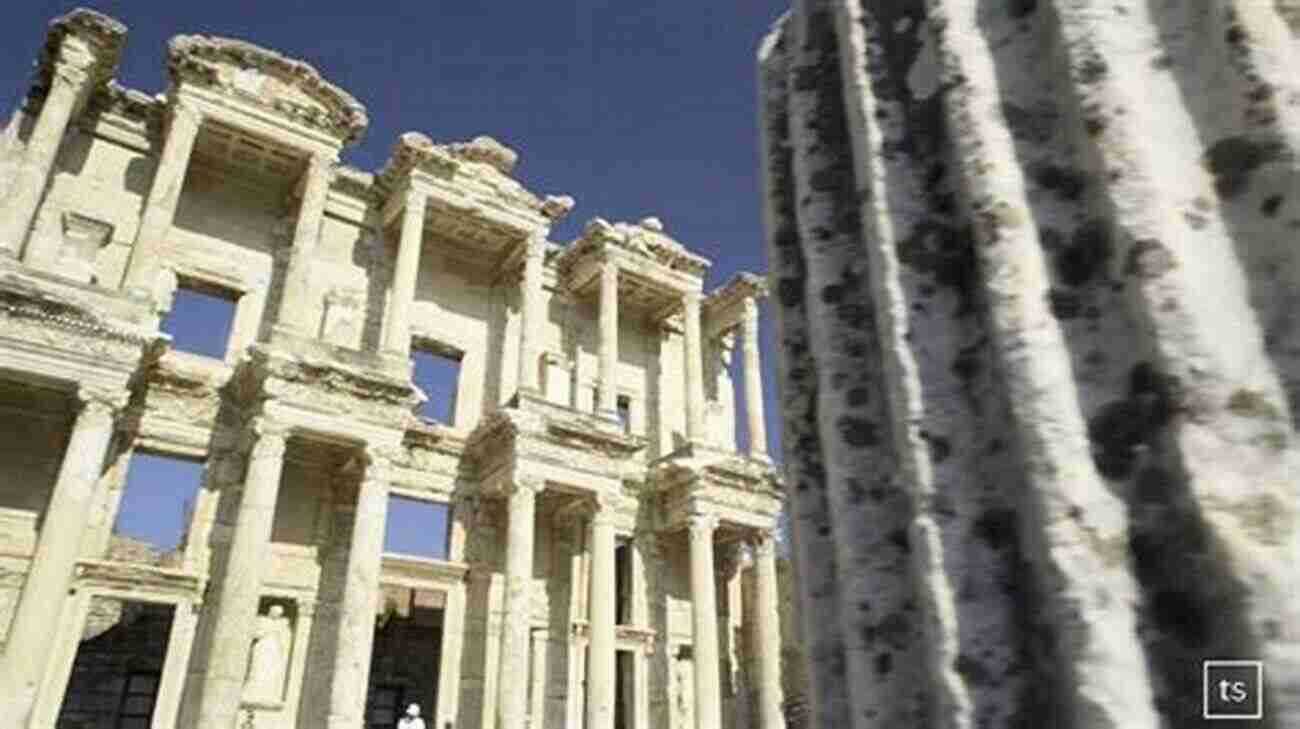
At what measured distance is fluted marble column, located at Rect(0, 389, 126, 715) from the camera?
460 inches

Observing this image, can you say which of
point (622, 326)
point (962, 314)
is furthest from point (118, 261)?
point (962, 314)

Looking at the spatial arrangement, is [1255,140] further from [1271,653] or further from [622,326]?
[622,326]

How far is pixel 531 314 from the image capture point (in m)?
19.1

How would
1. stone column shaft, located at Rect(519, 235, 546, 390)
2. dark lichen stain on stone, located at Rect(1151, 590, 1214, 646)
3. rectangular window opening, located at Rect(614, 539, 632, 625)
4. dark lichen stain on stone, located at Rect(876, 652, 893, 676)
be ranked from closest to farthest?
1. dark lichen stain on stone, located at Rect(1151, 590, 1214, 646)
2. dark lichen stain on stone, located at Rect(876, 652, 893, 676)
3. stone column shaft, located at Rect(519, 235, 546, 390)
4. rectangular window opening, located at Rect(614, 539, 632, 625)

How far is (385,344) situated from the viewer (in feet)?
56.1

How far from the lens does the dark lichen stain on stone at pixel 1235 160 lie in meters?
1.09

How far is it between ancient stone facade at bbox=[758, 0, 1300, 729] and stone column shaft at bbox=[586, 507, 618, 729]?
1554cm

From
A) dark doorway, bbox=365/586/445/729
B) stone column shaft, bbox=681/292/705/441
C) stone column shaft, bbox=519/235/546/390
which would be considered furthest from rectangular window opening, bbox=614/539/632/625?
stone column shaft, bbox=519/235/546/390

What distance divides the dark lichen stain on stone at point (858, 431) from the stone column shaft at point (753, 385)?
789 inches

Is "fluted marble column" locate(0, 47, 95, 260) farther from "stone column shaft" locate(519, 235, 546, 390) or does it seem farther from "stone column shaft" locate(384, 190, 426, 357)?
"stone column shaft" locate(519, 235, 546, 390)

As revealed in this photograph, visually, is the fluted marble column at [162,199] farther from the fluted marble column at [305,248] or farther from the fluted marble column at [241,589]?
the fluted marble column at [241,589]

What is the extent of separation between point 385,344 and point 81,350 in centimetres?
506

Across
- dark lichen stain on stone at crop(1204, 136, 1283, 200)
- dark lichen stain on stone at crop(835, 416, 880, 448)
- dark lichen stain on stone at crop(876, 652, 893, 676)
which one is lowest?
dark lichen stain on stone at crop(876, 652, 893, 676)

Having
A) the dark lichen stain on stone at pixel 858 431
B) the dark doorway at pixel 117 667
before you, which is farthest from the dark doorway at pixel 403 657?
the dark lichen stain on stone at pixel 858 431
